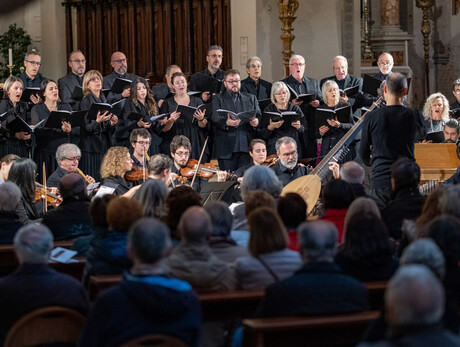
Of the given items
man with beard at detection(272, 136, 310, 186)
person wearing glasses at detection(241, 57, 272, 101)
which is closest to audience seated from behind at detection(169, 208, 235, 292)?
man with beard at detection(272, 136, 310, 186)

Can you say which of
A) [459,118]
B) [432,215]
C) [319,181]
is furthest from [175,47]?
[432,215]

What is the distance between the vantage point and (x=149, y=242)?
11.1 feet

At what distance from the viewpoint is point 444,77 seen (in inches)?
589

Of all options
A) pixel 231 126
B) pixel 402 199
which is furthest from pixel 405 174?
pixel 231 126

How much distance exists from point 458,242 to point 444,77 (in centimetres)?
1156

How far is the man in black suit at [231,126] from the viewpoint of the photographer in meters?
9.26

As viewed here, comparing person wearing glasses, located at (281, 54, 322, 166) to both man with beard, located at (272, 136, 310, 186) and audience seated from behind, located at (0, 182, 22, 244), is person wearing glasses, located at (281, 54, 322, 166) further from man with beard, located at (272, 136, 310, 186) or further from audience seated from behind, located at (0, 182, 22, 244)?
audience seated from behind, located at (0, 182, 22, 244)

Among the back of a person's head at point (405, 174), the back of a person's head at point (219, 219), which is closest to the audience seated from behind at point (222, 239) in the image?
the back of a person's head at point (219, 219)

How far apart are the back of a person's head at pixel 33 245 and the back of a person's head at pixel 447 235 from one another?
1.52 meters

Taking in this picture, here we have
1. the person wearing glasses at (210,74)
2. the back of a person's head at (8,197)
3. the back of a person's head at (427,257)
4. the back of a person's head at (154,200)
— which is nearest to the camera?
the back of a person's head at (427,257)

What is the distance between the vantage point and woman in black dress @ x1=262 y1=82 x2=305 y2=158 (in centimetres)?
920

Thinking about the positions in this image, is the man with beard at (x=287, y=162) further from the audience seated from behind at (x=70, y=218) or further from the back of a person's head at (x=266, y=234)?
the back of a person's head at (x=266, y=234)

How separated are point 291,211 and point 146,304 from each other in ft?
4.94

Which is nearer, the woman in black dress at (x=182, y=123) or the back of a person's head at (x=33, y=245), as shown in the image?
the back of a person's head at (x=33, y=245)
